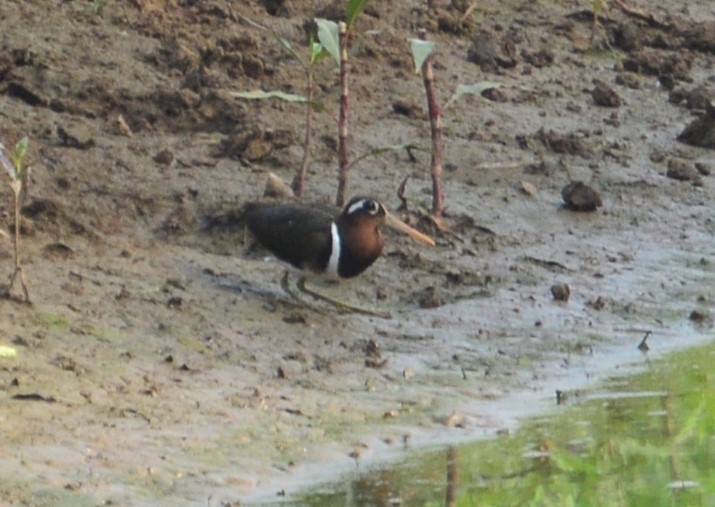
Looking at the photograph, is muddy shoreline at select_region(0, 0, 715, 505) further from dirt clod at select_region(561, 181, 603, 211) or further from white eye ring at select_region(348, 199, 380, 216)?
white eye ring at select_region(348, 199, 380, 216)

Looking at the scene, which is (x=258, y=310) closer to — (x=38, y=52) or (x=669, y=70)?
(x=38, y=52)

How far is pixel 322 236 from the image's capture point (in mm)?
7926

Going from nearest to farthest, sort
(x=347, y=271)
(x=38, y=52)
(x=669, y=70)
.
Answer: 1. (x=347, y=271)
2. (x=38, y=52)
3. (x=669, y=70)

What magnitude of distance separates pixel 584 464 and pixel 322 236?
6.52ft

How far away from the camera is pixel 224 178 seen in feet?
29.1

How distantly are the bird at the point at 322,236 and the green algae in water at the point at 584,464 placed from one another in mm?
1269

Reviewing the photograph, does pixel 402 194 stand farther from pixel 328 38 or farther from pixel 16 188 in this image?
→ pixel 16 188

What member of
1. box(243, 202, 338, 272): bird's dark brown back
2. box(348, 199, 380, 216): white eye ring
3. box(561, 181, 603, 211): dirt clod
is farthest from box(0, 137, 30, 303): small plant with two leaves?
box(561, 181, 603, 211): dirt clod

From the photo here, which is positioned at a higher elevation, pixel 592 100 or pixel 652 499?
pixel 652 499

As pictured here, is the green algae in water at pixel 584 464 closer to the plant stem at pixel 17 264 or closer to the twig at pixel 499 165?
the plant stem at pixel 17 264

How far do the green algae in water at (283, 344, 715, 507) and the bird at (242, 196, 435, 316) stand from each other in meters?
1.27

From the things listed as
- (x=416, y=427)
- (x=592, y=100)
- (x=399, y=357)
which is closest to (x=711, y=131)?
(x=592, y=100)

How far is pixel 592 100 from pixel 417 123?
151 centimetres

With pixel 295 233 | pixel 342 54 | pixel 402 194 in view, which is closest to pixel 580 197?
pixel 402 194
